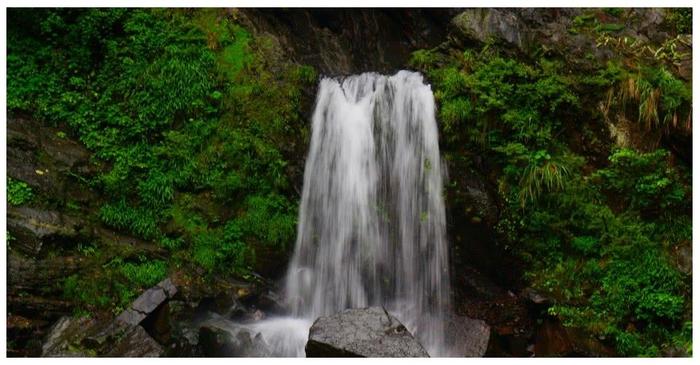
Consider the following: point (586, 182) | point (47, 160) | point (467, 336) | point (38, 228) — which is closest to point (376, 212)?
point (467, 336)

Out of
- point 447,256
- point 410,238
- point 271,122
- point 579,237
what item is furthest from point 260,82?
point 579,237

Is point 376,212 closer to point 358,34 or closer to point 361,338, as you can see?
point 361,338

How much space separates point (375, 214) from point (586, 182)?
2.99 metres

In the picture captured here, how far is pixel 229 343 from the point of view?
5922 mm

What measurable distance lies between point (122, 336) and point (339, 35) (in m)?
7.85

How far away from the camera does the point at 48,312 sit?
247 inches

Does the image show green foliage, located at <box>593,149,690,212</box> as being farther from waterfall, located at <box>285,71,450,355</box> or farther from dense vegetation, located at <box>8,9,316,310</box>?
dense vegetation, located at <box>8,9,316,310</box>

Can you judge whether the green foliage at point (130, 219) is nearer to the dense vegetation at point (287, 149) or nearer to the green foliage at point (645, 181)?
the dense vegetation at point (287, 149)

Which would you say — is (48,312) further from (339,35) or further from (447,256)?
(339,35)

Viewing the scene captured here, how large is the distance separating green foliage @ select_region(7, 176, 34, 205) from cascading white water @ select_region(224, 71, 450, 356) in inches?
138

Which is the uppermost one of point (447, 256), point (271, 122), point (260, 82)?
point (260, 82)

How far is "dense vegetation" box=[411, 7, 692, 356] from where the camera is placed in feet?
20.6

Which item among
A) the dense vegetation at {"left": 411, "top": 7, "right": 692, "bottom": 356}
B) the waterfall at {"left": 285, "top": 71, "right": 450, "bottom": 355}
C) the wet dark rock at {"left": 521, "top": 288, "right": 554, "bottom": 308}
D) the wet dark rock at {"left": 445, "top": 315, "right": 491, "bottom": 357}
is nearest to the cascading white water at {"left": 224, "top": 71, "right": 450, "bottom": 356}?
the waterfall at {"left": 285, "top": 71, "right": 450, "bottom": 355}

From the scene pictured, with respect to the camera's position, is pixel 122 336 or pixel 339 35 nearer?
pixel 122 336
